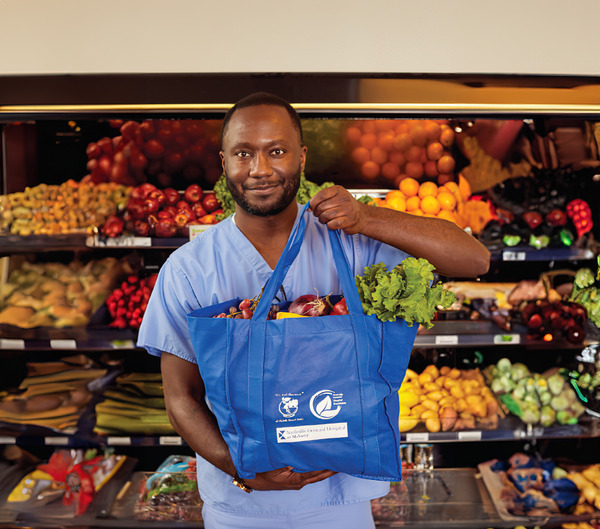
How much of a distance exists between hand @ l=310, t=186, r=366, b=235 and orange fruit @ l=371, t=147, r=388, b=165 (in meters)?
1.19

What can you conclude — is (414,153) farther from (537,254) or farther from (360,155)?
(537,254)

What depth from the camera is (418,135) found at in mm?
2428

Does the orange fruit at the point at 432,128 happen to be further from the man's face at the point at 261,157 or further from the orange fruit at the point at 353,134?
the man's face at the point at 261,157

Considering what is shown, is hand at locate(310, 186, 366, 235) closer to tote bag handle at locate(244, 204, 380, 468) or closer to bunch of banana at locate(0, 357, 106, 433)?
tote bag handle at locate(244, 204, 380, 468)

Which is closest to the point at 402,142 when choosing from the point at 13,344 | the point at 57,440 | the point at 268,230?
the point at 268,230

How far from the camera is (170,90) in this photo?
2.07m

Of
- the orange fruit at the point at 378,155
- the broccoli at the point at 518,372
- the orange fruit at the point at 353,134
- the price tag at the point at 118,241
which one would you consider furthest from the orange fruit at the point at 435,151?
the price tag at the point at 118,241

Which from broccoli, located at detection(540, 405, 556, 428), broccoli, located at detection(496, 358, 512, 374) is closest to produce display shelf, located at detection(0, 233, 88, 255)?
broccoli, located at detection(496, 358, 512, 374)

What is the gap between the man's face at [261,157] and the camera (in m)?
1.36

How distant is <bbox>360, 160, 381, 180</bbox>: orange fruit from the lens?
245 cm

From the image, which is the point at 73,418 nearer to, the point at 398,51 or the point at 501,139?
the point at 398,51

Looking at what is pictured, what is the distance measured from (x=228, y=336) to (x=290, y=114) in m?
→ 0.67

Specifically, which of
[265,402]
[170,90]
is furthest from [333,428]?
[170,90]

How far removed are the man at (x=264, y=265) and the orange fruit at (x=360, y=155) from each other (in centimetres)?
94
